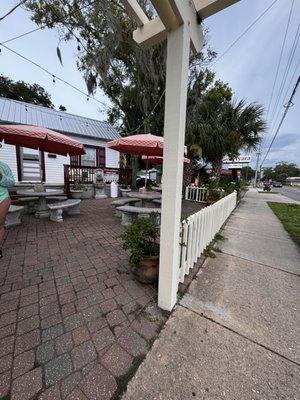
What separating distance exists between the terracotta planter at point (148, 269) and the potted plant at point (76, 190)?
7.09 m

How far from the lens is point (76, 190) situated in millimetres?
8797

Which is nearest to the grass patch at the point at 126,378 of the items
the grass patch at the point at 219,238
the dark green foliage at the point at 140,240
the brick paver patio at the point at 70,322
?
the brick paver patio at the point at 70,322

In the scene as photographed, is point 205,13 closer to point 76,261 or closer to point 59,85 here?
point 76,261

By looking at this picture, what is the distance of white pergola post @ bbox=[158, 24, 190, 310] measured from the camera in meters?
1.72

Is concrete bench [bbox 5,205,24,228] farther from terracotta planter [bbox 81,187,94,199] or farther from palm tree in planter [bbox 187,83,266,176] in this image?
palm tree in planter [bbox 187,83,266,176]

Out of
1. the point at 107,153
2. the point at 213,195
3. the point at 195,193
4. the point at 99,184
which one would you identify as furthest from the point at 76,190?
the point at 213,195

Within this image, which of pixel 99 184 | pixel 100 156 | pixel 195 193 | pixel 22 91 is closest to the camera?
pixel 99 184

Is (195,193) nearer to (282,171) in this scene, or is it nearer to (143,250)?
(143,250)

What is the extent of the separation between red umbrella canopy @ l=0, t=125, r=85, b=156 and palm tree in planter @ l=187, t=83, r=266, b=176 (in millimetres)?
6985

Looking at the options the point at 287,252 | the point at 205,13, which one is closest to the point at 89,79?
the point at 205,13

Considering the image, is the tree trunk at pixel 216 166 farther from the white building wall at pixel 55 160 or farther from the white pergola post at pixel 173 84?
the white pergola post at pixel 173 84

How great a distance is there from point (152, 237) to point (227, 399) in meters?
1.70

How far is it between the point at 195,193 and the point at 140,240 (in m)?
8.97

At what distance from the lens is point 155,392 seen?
1.32m
